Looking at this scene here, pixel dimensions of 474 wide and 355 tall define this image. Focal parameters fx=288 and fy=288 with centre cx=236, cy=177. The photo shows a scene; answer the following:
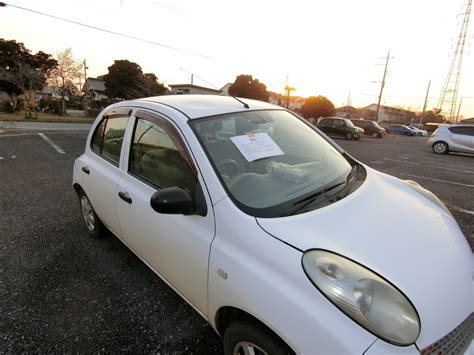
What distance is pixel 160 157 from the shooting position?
6.86ft

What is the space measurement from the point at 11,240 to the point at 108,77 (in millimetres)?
38858

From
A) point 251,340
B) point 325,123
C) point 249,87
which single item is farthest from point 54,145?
point 249,87

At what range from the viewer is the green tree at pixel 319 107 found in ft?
114

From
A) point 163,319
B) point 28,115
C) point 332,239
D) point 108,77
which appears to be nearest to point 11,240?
point 163,319

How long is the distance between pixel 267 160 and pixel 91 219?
2.31m

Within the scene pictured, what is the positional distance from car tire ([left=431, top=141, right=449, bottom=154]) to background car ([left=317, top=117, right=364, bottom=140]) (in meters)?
6.72

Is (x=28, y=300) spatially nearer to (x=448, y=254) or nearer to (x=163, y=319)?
(x=163, y=319)

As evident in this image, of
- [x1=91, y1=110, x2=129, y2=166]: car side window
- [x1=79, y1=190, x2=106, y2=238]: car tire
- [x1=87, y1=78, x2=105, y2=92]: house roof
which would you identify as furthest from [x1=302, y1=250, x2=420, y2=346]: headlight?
[x1=87, y1=78, x2=105, y2=92]: house roof

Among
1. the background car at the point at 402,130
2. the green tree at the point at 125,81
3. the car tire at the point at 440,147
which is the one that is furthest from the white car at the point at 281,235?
the background car at the point at 402,130

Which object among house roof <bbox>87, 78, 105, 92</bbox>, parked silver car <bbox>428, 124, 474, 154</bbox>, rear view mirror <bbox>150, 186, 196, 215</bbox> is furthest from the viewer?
house roof <bbox>87, 78, 105, 92</bbox>

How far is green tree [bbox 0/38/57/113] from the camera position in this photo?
88.0 feet

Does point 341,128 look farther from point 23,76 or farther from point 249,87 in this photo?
point 23,76

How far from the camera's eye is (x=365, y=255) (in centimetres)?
126

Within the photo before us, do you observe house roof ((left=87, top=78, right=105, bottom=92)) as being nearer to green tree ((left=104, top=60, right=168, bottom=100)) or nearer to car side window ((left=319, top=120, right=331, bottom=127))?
green tree ((left=104, top=60, right=168, bottom=100))
